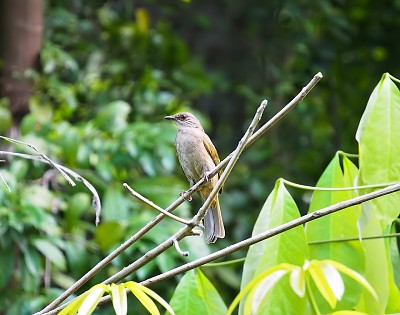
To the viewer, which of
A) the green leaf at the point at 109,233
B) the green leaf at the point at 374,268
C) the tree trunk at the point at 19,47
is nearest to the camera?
the green leaf at the point at 374,268

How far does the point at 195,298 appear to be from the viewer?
188cm

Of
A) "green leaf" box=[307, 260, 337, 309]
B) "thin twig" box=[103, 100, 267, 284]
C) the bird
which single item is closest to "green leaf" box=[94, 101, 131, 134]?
the bird

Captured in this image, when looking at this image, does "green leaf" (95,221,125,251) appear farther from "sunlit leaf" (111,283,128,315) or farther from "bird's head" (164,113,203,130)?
"sunlit leaf" (111,283,128,315)

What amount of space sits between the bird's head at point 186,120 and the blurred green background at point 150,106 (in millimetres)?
514

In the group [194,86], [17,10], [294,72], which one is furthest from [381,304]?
[294,72]

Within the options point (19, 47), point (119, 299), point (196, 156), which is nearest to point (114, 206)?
point (196, 156)

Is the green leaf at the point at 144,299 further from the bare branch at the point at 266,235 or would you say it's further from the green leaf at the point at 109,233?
the green leaf at the point at 109,233

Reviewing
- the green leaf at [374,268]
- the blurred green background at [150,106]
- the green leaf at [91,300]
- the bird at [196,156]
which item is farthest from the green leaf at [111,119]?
the green leaf at [91,300]

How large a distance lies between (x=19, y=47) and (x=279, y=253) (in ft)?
11.5

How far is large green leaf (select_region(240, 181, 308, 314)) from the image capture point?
170 cm

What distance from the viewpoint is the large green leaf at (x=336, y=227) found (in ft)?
6.18

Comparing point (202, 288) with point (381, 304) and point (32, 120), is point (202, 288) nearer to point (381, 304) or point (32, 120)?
point (381, 304)

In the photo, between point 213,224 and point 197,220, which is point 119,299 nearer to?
point 197,220

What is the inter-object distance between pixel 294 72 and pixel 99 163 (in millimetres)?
3015
